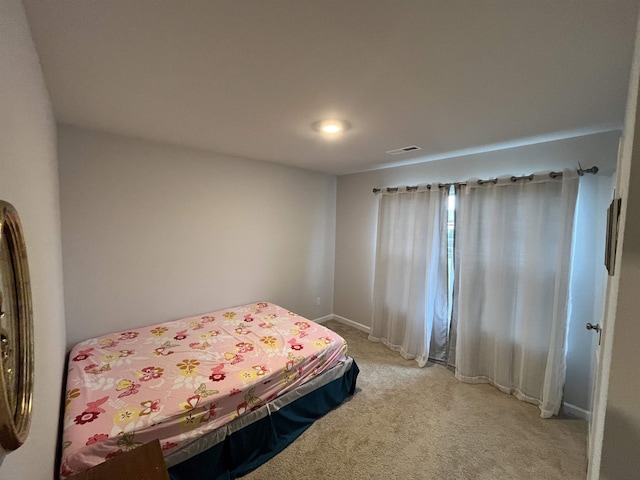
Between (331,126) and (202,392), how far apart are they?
198 centimetres

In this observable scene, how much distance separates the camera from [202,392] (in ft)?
5.49

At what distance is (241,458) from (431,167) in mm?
3109

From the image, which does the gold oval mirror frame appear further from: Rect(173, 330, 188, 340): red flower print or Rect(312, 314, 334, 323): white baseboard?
Rect(312, 314, 334, 323): white baseboard

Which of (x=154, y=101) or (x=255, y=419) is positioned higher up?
(x=154, y=101)

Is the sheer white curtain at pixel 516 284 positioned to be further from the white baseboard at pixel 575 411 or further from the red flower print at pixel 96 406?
the red flower print at pixel 96 406

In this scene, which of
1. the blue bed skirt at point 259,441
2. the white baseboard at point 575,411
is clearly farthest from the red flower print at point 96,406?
the white baseboard at point 575,411

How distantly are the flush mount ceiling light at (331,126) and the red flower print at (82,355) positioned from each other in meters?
2.39

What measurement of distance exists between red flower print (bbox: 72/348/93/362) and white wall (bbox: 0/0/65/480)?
85 centimetres

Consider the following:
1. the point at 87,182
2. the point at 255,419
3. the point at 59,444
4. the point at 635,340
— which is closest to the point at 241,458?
the point at 255,419

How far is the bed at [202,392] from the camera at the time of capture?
1429mm

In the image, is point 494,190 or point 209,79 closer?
point 209,79

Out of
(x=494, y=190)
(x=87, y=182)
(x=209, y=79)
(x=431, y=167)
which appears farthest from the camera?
(x=431, y=167)

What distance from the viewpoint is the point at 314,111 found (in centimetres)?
174

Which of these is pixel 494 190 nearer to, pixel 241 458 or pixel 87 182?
pixel 241 458
